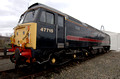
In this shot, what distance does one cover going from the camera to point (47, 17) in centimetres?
462

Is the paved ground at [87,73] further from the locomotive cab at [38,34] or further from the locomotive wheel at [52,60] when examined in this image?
the locomotive cab at [38,34]

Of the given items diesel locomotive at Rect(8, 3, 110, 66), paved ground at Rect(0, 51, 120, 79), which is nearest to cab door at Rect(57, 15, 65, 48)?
diesel locomotive at Rect(8, 3, 110, 66)

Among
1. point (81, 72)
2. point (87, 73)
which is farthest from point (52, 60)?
point (87, 73)

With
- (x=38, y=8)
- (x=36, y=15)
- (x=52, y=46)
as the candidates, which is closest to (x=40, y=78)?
(x=52, y=46)

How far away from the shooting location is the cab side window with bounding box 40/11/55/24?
14.5 ft

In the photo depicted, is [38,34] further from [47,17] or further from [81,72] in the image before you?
[81,72]

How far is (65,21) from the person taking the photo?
228 inches

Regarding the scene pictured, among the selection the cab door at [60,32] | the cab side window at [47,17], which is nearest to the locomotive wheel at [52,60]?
the cab door at [60,32]

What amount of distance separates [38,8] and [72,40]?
3.35 m

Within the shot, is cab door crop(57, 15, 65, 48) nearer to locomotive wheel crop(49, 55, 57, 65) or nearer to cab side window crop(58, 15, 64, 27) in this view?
cab side window crop(58, 15, 64, 27)

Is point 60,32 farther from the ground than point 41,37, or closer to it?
farther from the ground

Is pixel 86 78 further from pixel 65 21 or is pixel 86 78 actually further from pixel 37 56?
pixel 65 21

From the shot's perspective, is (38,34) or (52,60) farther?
(52,60)

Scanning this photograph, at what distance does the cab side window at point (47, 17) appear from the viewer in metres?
4.41
